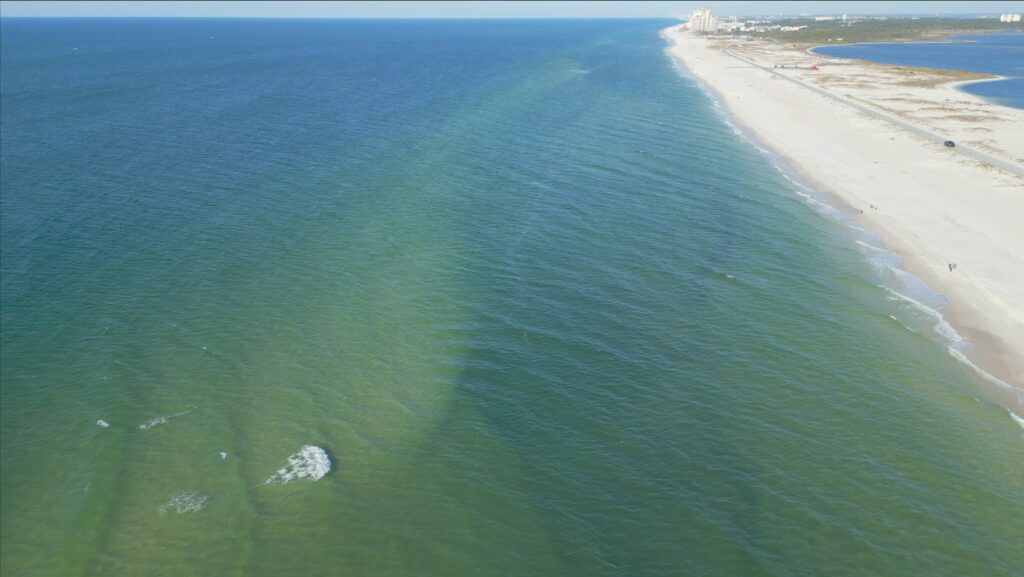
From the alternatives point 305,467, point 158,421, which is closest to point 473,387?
point 305,467

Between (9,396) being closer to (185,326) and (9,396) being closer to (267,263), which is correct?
(185,326)

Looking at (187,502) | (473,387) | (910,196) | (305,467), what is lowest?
(187,502)

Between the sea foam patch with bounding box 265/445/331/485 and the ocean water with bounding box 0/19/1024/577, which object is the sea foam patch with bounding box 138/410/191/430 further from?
the sea foam patch with bounding box 265/445/331/485

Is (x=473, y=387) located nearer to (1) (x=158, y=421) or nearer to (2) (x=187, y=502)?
(2) (x=187, y=502)

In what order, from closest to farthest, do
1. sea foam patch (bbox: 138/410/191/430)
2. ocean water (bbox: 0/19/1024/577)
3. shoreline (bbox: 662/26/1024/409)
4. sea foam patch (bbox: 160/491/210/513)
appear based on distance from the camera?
ocean water (bbox: 0/19/1024/577) < sea foam patch (bbox: 160/491/210/513) < sea foam patch (bbox: 138/410/191/430) < shoreline (bbox: 662/26/1024/409)

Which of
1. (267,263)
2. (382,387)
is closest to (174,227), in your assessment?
(267,263)

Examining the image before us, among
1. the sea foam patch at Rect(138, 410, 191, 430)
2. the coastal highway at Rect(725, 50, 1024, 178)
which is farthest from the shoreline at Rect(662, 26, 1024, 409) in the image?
the sea foam patch at Rect(138, 410, 191, 430)
